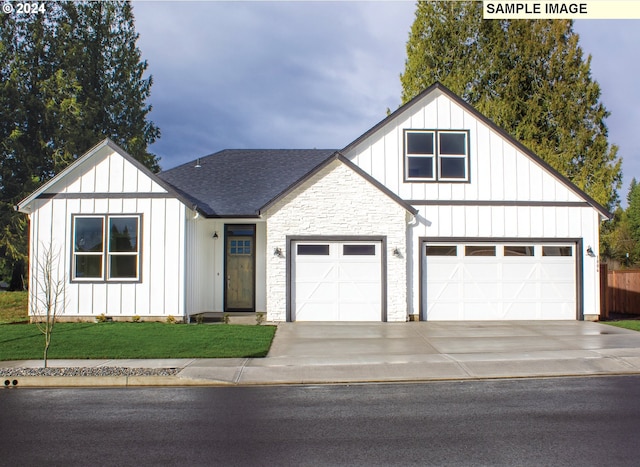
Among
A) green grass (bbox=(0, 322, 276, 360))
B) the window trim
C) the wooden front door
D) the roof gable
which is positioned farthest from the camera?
the wooden front door

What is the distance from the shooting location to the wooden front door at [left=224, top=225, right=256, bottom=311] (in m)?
18.6

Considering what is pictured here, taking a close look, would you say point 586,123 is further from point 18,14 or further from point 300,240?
point 18,14

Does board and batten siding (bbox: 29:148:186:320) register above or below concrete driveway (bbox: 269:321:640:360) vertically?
above

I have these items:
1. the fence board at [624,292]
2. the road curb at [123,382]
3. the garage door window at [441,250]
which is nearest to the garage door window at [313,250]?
the garage door window at [441,250]

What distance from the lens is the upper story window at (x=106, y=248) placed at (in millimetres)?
16344

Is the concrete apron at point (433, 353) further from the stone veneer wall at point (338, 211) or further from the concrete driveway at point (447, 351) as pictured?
the stone veneer wall at point (338, 211)

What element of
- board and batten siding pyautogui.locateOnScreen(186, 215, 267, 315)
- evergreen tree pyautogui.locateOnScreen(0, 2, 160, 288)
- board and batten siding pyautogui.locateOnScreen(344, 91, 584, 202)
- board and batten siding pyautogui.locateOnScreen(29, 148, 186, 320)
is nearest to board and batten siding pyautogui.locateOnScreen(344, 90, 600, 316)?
board and batten siding pyautogui.locateOnScreen(344, 91, 584, 202)

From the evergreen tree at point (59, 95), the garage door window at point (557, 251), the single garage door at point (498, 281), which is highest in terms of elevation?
the evergreen tree at point (59, 95)

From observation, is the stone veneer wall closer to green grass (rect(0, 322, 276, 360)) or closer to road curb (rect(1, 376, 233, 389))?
green grass (rect(0, 322, 276, 360))

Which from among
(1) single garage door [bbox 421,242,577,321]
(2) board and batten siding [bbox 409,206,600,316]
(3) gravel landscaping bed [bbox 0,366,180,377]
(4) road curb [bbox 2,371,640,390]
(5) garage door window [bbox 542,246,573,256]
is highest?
(2) board and batten siding [bbox 409,206,600,316]

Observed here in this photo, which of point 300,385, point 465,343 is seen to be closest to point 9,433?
point 300,385

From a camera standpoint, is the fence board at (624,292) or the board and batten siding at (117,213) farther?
the fence board at (624,292)

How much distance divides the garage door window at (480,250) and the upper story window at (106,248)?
32.3ft

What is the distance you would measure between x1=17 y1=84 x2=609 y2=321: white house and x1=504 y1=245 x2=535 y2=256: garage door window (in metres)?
0.03
